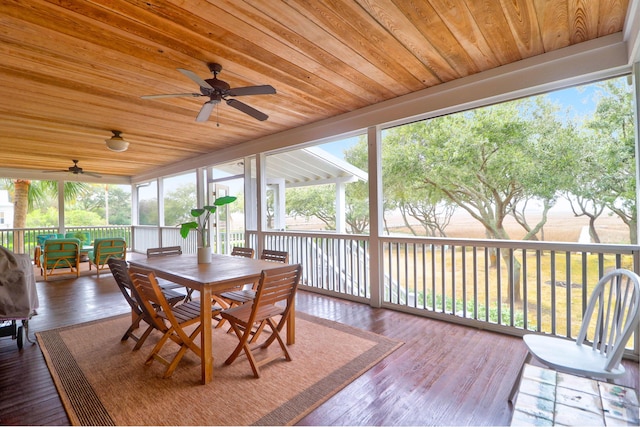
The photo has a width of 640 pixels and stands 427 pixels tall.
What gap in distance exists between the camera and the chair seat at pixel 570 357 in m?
1.45

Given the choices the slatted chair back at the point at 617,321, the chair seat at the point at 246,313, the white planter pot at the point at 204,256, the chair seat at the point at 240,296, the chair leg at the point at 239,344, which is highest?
the white planter pot at the point at 204,256

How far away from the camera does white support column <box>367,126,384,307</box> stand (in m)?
3.78

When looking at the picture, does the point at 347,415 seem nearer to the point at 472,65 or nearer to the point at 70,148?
the point at 472,65

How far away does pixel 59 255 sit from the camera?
17.9 feet

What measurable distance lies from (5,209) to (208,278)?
10.0 meters

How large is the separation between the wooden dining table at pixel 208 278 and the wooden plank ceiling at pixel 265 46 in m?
1.75

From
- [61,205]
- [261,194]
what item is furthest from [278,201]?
[61,205]

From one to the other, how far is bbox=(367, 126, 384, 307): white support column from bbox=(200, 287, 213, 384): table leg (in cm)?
221

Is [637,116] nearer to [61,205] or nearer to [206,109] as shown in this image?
[206,109]

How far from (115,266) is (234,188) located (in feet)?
12.3

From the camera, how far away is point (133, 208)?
9.55 m

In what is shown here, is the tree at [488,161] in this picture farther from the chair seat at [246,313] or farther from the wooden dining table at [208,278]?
the chair seat at [246,313]

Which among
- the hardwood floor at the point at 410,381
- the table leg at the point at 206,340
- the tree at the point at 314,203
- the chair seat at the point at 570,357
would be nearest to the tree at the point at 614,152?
the hardwood floor at the point at 410,381

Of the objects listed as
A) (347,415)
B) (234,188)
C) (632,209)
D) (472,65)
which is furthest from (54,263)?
(632,209)
